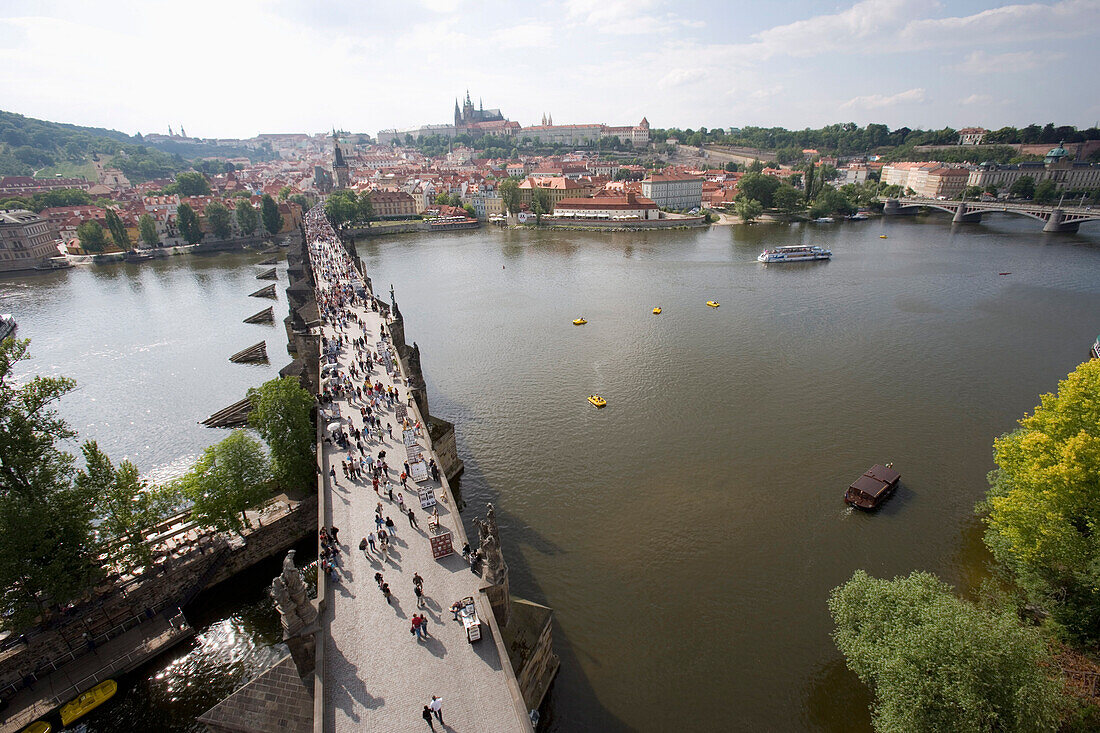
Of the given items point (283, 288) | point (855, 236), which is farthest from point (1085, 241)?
point (283, 288)

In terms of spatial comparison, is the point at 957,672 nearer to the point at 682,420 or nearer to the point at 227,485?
the point at 682,420

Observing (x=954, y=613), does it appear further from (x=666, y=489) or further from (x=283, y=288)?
(x=283, y=288)

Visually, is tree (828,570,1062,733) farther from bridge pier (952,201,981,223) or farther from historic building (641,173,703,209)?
bridge pier (952,201,981,223)

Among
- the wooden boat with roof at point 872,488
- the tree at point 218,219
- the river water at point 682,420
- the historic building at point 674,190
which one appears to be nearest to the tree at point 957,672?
the river water at point 682,420

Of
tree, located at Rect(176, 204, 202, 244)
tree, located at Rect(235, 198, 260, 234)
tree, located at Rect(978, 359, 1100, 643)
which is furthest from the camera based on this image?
tree, located at Rect(235, 198, 260, 234)

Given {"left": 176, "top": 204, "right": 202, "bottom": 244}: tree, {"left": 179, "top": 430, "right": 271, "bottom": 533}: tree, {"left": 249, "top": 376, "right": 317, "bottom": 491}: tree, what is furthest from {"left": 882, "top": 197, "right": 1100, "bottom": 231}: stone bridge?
{"left": 176, "top": 204, "right": 202, "bottom": 244}: tree

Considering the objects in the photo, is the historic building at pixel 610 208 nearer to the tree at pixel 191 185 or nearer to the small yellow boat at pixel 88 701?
the tree at pixel 191 185

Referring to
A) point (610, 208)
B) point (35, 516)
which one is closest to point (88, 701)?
point (35, 516)
